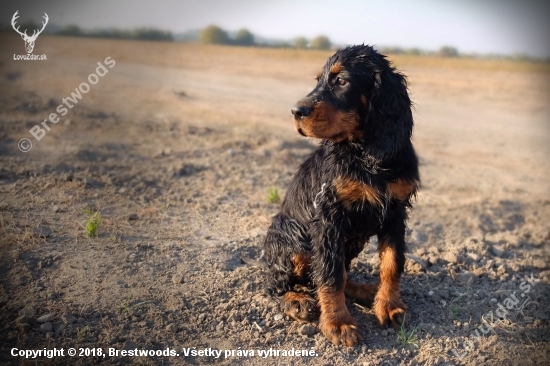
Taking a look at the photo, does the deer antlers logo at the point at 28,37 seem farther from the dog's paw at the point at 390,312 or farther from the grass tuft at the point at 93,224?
the dog's paw at the point at 390,312

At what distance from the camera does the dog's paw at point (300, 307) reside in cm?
391

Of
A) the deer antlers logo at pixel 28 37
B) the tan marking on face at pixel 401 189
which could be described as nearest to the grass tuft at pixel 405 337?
the tan marking on face at pixel 401 189

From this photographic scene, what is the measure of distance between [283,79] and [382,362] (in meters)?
10.5

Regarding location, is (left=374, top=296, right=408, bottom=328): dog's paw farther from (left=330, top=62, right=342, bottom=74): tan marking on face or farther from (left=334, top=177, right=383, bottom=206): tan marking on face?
(left=330, top=62, right=342, bottom=74): tan marking on face

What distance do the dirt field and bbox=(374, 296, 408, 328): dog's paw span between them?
0.11 meters

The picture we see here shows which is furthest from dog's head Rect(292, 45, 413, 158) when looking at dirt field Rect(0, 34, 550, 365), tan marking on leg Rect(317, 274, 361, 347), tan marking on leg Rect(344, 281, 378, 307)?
dirt field Rect(0, 34, 550, 365)

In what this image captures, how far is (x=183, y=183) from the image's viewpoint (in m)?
6.68

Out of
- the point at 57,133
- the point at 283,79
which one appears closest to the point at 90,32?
the point at 57,133

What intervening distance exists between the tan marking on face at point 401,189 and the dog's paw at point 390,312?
0.91 meters

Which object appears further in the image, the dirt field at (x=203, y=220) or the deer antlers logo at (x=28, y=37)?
the deer antlers logo at (x=28, y=37)

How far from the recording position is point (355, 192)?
144 inches

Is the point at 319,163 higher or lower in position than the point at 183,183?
higher

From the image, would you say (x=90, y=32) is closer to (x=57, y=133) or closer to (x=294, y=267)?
(x=57, y=133)

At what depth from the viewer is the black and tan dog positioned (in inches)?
142
